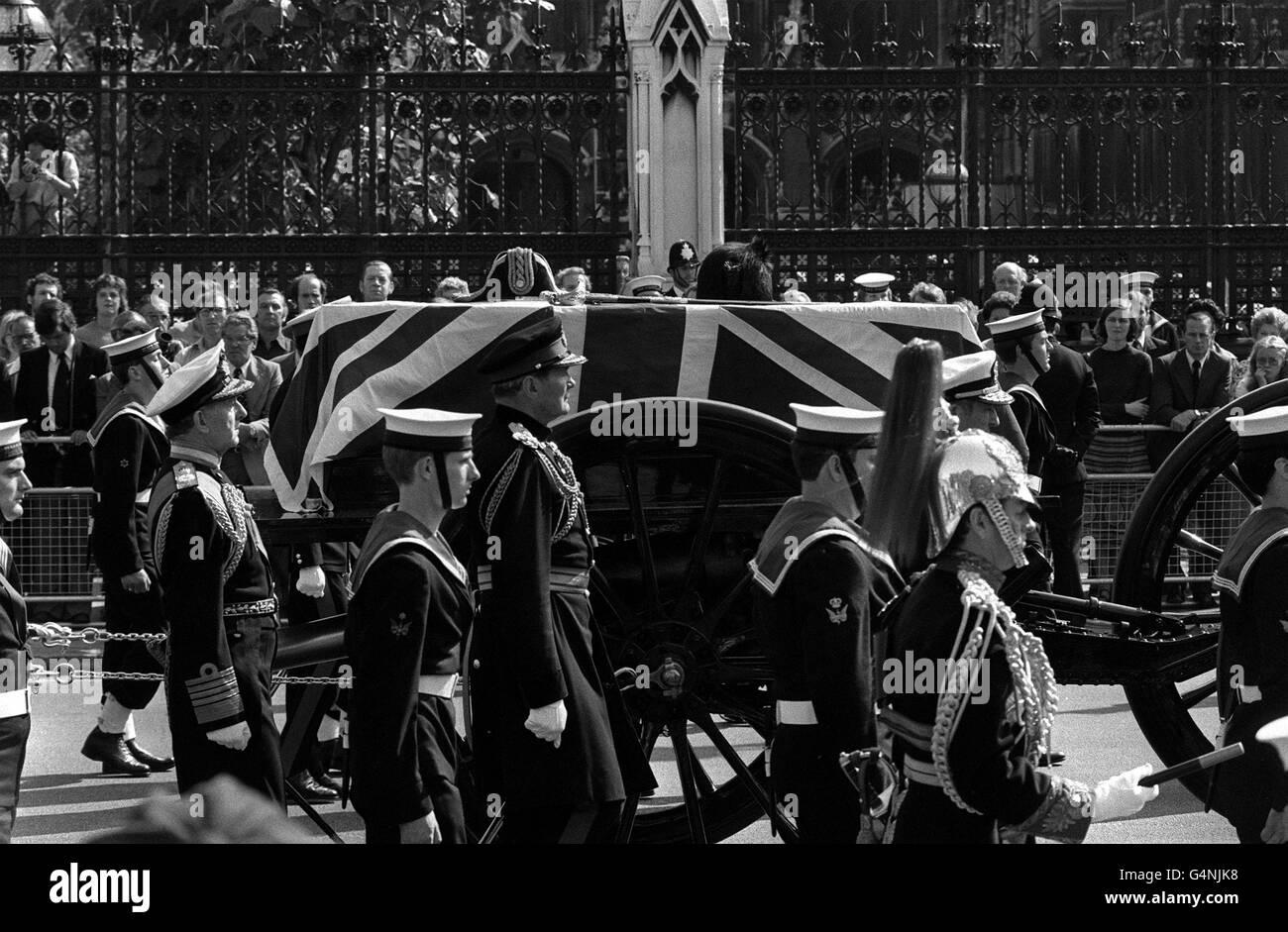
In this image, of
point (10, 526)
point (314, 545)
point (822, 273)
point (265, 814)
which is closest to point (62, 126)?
point (10, 526)

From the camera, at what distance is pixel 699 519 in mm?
6578

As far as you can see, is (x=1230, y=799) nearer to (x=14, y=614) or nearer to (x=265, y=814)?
(x=14, y=614)

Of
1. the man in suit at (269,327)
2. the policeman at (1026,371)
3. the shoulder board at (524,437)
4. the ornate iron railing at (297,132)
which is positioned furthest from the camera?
the ornate iron railing at (297,132)

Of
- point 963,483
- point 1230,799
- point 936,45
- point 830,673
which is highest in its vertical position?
point 936,45

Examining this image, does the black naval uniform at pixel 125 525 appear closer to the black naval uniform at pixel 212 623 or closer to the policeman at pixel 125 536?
the policeman at pixel 125 536

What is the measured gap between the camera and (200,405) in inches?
228

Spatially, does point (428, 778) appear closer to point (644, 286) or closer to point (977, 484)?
point (977, 484)

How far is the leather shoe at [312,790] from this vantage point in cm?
772

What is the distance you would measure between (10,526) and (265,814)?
9.16 m

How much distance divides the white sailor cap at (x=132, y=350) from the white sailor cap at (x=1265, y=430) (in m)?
4.69

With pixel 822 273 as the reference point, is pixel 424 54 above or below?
above

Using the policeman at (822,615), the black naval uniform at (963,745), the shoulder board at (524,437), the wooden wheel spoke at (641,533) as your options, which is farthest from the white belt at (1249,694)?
the shoulder board at (524,437)

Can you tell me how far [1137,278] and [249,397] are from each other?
649 centimetres

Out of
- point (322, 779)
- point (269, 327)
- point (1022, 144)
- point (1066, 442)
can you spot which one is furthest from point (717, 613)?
point (1022, 144)
